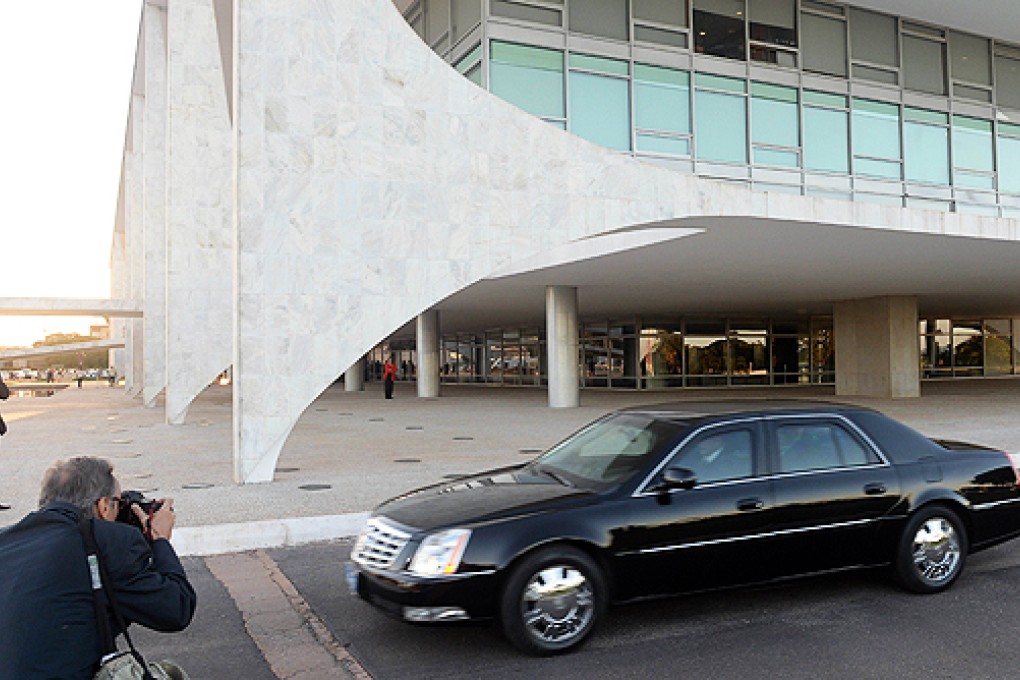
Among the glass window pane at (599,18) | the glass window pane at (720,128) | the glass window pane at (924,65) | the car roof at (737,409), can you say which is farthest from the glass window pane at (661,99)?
the car roof at (737,409)

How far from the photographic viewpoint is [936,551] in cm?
569

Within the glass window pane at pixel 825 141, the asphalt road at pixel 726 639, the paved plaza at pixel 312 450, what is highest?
the glass window pane at pixel 825 141

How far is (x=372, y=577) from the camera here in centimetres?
481

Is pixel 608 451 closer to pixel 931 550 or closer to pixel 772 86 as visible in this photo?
pixel 931 550

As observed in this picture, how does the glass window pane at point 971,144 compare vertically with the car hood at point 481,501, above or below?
above

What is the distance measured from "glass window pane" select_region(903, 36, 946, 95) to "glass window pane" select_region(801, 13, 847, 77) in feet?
6.79

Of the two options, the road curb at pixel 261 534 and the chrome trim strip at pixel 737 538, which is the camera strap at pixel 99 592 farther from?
the road curb at pixel 261 534

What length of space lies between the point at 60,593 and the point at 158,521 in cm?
48

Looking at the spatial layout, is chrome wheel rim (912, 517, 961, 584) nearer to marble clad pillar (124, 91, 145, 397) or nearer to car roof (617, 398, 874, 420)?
car roof (617, 398, 874, 420)

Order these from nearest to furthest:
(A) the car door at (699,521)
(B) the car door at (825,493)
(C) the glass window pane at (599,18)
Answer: (A) the car door at (699,521) < (B) the car door at (825,493) < (C) the glass window pane at (599,18)

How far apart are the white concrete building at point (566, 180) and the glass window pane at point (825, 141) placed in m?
0.08

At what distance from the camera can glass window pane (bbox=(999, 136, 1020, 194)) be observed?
22578mm

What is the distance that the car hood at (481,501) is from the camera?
4801mm

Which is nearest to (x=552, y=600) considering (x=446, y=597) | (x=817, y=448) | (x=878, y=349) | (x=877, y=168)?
(x=446, y=597)
